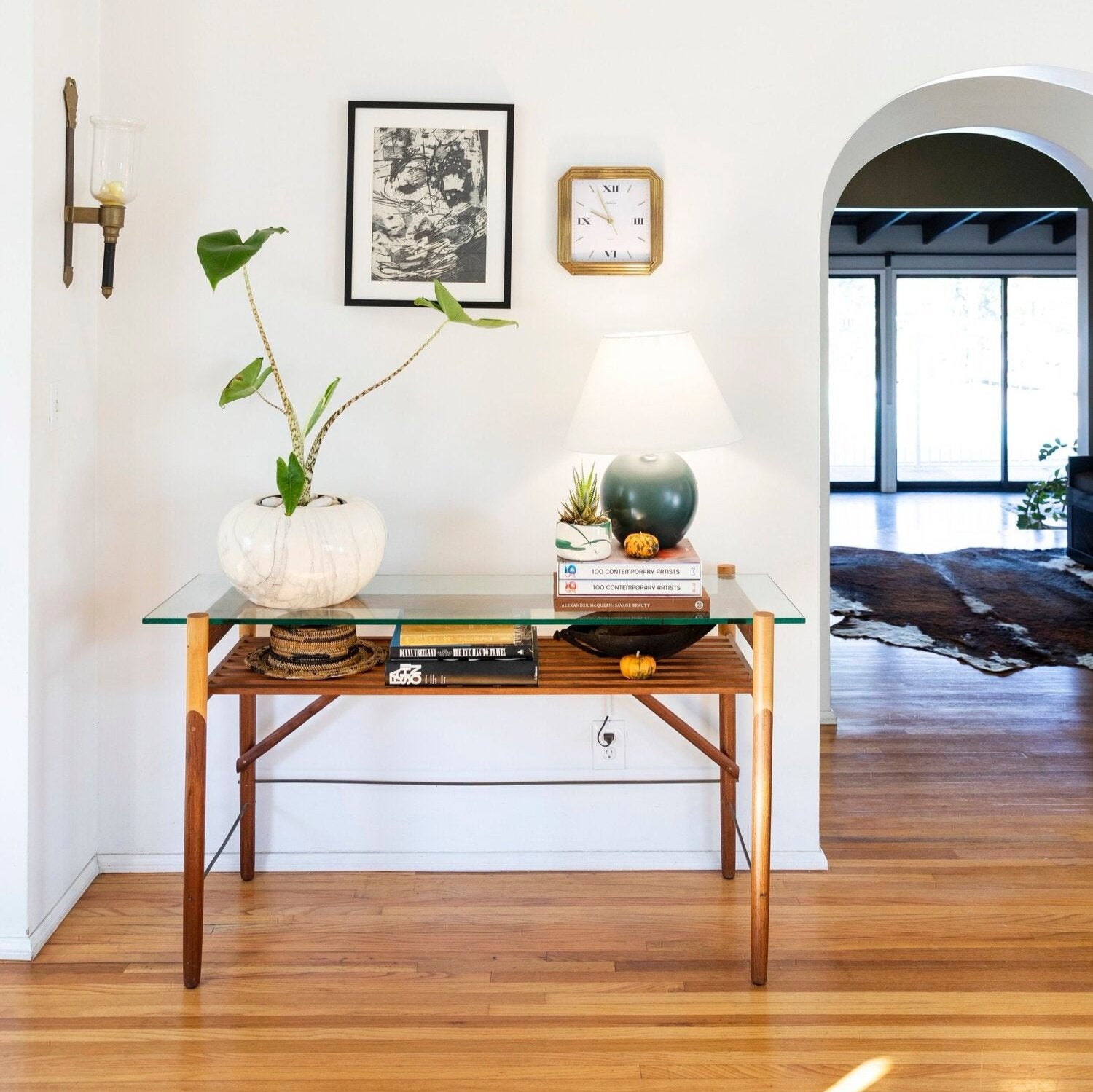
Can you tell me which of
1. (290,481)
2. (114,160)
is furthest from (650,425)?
(114,160)

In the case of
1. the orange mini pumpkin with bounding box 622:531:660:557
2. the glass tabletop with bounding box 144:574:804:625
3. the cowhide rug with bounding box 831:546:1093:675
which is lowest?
the cowhide rug with bounding box 831:546:1093:675

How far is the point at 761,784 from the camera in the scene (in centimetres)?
222

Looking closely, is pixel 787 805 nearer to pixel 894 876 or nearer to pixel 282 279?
pixel 894 876

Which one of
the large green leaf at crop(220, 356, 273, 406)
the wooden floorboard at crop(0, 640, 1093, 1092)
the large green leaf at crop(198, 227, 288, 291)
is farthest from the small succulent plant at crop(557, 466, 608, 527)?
the wooden floorboard at crop(0, 640, 1093, 1092)

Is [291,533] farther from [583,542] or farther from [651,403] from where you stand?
[651,403]

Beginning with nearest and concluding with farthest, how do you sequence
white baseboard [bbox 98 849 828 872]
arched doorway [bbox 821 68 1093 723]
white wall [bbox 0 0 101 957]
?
white wall [bbox 0 0 101 957] < white baseboard [bbox 98 849 828 872] < arched doorway [bbox 821 68 1093 723]

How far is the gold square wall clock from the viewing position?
2.63 metres

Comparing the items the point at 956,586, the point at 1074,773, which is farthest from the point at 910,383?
the point at 1074,773

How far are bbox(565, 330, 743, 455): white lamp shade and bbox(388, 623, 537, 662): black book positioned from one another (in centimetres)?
43

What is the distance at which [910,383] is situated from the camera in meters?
11.2

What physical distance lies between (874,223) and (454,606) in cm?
871

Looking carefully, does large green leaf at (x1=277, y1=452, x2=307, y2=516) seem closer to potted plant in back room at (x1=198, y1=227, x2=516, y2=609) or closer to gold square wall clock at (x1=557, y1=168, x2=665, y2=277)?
potted plant in back room at (x1=198, y1=227, x2=516, y2=609)

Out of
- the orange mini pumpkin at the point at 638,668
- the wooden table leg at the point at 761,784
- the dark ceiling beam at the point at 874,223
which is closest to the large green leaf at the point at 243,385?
the orange mini pumpkin at the point at 638,668

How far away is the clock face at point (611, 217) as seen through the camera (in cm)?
263
